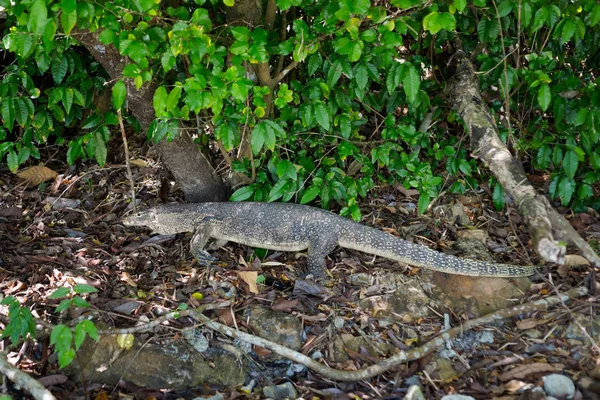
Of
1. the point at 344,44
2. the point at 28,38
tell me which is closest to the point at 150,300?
the point at 28,38

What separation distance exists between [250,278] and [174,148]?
1.41 meters

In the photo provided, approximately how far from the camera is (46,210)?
5711mm

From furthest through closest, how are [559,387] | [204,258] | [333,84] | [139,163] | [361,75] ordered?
1. [139,163]
2. [204,258]
3. [333,84]
4. [361,75]
5. [559,387]

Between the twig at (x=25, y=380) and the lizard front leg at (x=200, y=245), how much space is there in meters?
1.80

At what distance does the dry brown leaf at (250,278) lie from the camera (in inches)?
178

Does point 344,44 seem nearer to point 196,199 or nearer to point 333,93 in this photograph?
point 333,93

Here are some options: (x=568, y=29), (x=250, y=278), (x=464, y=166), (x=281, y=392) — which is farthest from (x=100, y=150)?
(x=568, y=29)

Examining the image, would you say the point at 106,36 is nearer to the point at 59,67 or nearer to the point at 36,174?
the point at 59,67

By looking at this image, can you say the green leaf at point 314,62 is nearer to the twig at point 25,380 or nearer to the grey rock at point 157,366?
the grey rock at point 157,366

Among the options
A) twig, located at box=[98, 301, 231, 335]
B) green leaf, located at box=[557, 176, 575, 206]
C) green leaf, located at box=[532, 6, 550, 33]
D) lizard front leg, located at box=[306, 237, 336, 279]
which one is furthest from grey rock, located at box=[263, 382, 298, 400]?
green leaf, located at box=[532, 6, 550, 33]

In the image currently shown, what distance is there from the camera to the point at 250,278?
461cm

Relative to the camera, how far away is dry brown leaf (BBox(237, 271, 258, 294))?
4.53 meters

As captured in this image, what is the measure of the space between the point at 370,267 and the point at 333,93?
4.92 ft

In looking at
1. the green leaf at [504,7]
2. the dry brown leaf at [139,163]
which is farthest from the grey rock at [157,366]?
the green leaf at [504,7]
